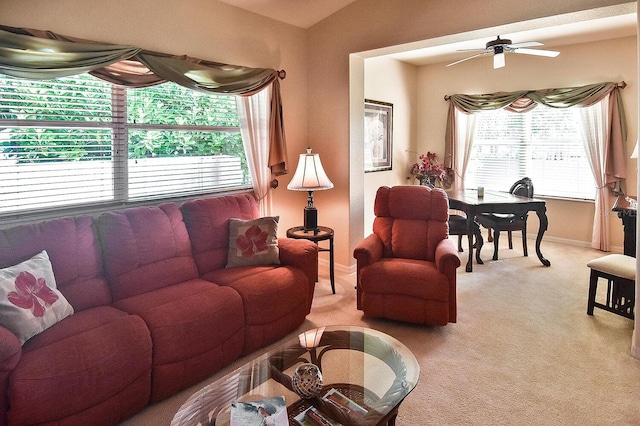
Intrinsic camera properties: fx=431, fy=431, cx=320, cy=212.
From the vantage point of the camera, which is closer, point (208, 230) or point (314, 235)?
point (208, 230)

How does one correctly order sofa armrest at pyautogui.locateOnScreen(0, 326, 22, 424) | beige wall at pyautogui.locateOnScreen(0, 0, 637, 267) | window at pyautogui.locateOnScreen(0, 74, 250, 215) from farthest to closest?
beige wall at pyautogui.locateOnScreen(0, 0, 637, 267), window at pyautogui.locateOnScreen(0, 74, 250, 215), sofa armrest at pyautogui.locateOnScreen(0, 326, 22, 424)

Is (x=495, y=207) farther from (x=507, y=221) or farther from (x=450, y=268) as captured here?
(x=450, y=268)

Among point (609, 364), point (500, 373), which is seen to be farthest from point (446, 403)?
point (609, 364)

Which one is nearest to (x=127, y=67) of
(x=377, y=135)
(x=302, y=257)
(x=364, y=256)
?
(x=302, y=257)

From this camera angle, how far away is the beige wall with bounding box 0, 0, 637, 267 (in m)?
3.03

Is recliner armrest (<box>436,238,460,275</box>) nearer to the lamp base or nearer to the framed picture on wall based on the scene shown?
the lamp base

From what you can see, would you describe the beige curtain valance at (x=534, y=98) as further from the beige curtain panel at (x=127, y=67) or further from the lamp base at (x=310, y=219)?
the lamp base at (x=310, y=219)

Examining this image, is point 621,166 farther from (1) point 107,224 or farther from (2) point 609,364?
(1) point 107,224

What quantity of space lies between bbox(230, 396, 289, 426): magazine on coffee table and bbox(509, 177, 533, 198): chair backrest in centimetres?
474

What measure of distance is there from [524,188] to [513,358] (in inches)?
126

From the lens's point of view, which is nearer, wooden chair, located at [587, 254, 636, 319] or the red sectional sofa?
the red sectional sofa

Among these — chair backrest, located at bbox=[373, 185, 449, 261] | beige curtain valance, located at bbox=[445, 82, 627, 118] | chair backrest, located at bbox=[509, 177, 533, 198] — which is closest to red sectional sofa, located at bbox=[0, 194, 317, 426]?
chair backrest, located at bbox=[373, 185, 449, 261]

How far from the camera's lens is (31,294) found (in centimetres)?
225

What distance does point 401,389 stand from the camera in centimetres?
189
